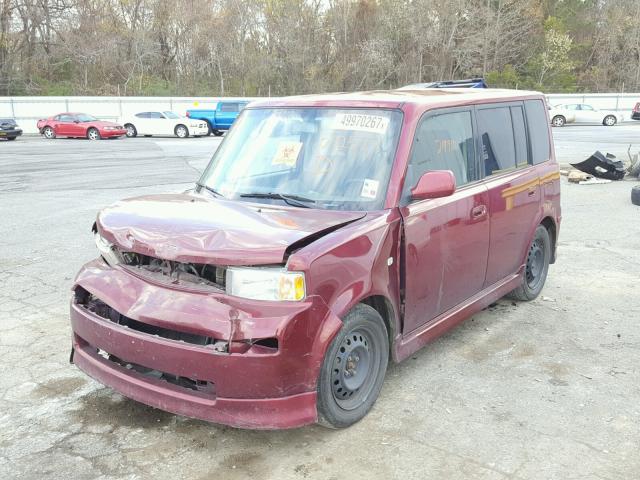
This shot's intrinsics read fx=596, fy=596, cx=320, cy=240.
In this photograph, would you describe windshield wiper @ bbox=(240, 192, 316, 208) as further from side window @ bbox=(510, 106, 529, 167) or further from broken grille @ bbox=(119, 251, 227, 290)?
side window @ bbox=(510, 106, 529, 167)

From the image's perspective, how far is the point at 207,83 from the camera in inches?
1841

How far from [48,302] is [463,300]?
3790 mm

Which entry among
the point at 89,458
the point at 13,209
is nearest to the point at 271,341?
the point at 89,458

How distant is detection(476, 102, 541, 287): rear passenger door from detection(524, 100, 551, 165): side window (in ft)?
0.40

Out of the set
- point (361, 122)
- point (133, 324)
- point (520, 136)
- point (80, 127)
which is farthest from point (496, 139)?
point (80, 127)

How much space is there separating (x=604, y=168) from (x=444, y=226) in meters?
11.1

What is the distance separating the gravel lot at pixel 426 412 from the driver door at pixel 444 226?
1.84 feet

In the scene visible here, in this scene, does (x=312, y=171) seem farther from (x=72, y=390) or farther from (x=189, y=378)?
(x=72, y=390)

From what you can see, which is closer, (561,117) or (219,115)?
(219,115)

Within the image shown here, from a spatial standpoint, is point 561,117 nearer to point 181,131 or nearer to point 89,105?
point 181,131

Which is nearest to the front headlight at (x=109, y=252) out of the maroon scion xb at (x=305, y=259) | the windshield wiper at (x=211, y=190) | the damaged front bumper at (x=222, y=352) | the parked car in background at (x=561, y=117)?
the maroon scion xb at (x=305, y=259)

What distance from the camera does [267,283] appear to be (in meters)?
2.96

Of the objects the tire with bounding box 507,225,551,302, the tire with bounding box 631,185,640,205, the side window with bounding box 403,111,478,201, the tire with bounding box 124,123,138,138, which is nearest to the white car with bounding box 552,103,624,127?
the tire with bounding box 124,123,138,138

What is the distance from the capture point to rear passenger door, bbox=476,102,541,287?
Result: 15.2 ft
